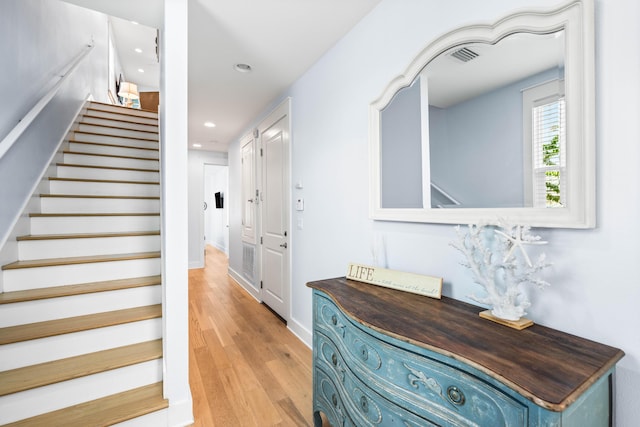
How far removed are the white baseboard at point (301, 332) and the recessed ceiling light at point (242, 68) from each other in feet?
7.84

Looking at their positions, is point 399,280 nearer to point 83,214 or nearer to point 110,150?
point 83,214

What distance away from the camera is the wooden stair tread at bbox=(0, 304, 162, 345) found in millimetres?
1536

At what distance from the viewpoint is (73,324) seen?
5.52ft

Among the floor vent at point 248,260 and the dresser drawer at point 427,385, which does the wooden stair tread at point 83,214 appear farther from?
A: the dresser drawer at point 427,385

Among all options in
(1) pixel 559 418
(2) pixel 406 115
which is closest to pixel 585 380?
(1) pixel 559 418

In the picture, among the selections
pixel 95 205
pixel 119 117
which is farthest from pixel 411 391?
pixel 119 117

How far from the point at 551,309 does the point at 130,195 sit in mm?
3248

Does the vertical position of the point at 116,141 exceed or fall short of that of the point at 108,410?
it exceeds it

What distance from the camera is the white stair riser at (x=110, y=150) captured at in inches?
117

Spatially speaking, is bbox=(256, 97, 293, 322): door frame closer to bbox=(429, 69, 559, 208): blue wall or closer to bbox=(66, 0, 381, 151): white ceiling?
bbox=(66, 0, 381, 151): white ceiling

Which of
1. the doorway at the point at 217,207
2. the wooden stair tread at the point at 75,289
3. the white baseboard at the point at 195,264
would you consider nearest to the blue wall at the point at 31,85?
the wooden stair tread at the point at 75,289

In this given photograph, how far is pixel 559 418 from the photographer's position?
59cm

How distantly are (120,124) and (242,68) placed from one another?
233 centimetres

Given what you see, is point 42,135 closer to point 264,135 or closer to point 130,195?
point 130,195
